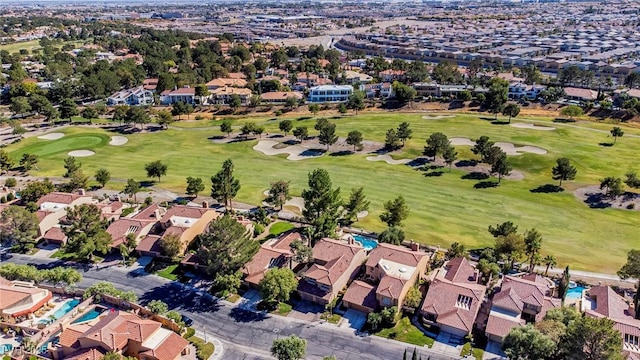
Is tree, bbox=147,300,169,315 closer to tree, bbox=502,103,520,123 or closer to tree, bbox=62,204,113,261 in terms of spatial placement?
tree, bbox=62,204,113,261

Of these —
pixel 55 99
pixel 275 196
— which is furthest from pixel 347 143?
pixel 55 99

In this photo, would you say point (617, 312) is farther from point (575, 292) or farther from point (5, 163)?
point (5, 163)

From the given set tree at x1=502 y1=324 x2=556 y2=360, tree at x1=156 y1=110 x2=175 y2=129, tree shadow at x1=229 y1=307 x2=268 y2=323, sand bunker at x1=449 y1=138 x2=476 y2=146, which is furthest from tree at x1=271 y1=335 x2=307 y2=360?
tree at x1=156 y1=110 x2=175 y2=129

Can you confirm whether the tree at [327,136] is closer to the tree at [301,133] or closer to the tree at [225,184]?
the tree at [301,133]

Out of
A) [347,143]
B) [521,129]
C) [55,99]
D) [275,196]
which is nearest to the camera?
[275,196]

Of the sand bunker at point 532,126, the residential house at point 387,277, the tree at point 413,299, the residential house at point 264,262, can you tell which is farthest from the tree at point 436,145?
the tree at point 413,299

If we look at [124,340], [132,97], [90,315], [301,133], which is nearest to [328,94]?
[301,133]

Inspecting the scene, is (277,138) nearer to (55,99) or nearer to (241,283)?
(241,283)
